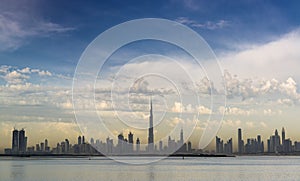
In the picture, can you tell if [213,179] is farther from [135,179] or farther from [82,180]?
[82,180]

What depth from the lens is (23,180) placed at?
2704 inches

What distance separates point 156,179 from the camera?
235ft

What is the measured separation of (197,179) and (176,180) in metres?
3.63

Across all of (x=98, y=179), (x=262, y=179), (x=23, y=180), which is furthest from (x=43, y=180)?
(x=262, y=179)

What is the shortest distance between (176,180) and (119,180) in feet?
28.1

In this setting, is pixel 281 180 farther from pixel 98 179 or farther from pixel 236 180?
pixel 98 179

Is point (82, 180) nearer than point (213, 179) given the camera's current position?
Yes

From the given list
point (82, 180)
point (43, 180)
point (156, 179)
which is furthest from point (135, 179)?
point (43, 180)

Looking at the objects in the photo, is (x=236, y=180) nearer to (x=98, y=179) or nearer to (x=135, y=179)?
(x=135, y=179)

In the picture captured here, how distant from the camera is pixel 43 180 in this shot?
225ft

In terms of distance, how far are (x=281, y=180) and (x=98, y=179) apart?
1078 inches

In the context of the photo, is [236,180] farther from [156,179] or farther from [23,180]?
[23,180]

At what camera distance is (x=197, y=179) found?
2788 inches

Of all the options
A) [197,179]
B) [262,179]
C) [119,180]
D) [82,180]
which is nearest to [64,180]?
[82,180]
